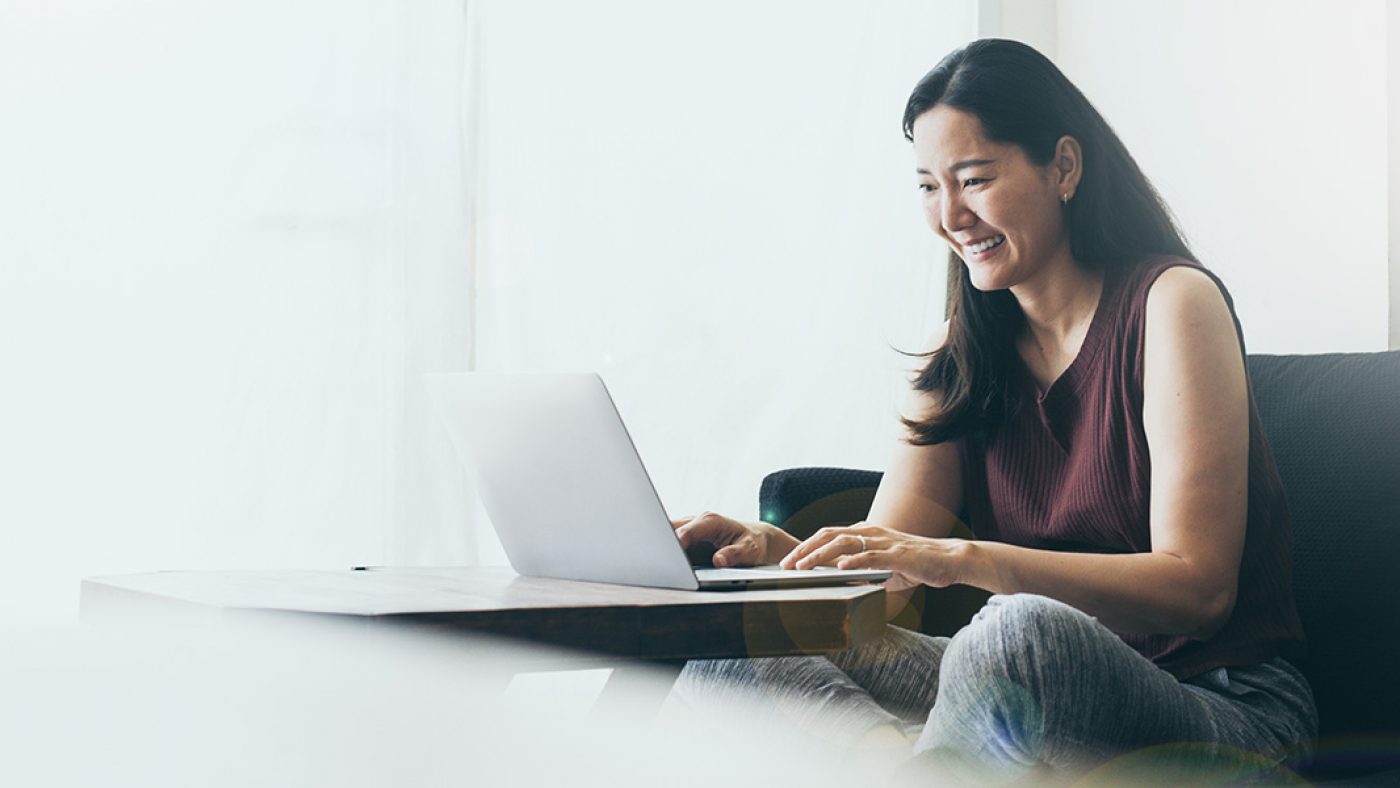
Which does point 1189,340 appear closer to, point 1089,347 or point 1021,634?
point 1089,347

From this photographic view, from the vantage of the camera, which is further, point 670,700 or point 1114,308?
point 1114,308

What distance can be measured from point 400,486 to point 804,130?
107cm

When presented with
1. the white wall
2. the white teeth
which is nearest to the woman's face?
the white teeth

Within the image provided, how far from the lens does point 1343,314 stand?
213cm

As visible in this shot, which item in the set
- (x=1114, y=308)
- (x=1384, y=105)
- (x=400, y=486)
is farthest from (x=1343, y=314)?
(x=400, y=486)

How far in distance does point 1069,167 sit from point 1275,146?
943 mm

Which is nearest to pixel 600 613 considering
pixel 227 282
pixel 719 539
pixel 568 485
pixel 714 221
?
pixel 568 485

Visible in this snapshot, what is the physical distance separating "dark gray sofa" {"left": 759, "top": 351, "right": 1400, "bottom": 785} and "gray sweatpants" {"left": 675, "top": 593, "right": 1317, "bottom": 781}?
0.61 ft

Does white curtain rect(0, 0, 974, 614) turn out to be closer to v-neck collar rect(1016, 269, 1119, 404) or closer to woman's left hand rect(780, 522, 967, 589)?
v-neck collar rect(1016, 269, 1119, 404)

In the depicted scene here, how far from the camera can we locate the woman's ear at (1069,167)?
59.7 inches

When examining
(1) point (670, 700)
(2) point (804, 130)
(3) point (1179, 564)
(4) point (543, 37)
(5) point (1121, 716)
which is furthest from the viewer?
(2) point (804, 130)

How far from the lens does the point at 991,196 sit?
1.48 m

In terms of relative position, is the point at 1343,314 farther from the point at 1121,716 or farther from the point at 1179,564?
the point at 1121,716

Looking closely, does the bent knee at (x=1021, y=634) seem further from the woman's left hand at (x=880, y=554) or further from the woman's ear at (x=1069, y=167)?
the woman's ear at (x=1069, y=167)
